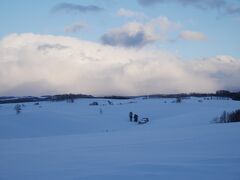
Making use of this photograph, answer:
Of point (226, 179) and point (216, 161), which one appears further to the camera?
point (216, 161)

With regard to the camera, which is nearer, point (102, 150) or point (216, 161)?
point (216, 161)

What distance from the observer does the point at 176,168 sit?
1041 cm

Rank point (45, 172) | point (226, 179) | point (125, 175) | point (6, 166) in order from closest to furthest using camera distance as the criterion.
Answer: point (226, 179) < point (125, 175) < point (45, 172) < point (6, 166)

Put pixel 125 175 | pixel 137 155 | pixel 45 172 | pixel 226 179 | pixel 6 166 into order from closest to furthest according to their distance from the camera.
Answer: pixel 226 179
pixel 125 175
pixel 45 172
pixel 6 166
pixel 137 155

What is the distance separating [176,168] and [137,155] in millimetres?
3214

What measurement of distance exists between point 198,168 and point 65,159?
5.37m

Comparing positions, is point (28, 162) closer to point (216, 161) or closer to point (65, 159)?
point (65, 159)

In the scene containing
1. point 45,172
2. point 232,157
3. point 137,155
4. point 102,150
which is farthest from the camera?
point 102,150

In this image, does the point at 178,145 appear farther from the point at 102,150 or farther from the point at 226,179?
the point at 226,179

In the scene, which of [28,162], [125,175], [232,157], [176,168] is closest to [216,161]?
[232,157]

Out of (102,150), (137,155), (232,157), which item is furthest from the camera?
(102,150)

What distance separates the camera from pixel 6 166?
40.5ft

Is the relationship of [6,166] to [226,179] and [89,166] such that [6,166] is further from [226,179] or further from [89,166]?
[226,179]

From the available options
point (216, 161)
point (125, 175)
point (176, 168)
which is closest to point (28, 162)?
point (125, 175)
